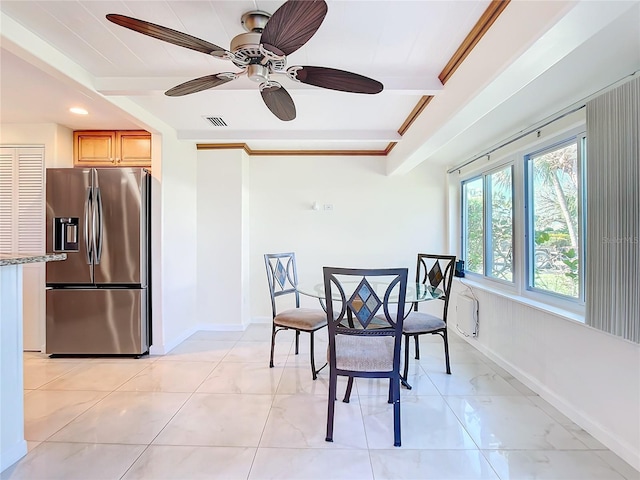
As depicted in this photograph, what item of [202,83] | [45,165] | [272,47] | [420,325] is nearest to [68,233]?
[45,165]

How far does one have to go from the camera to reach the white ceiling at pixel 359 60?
1.50 m

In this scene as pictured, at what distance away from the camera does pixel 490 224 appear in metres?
3.64

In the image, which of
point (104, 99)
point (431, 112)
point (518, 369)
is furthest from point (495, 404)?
point (104, 99)

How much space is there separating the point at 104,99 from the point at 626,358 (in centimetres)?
390

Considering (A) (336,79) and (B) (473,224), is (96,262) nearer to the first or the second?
(A) (336,79)

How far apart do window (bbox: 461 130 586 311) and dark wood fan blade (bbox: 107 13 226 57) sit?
8.13 ft

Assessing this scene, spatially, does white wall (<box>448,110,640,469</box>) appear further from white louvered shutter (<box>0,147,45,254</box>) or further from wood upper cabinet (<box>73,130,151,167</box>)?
white louvered shutter (<box>0,147,45,254</box>)

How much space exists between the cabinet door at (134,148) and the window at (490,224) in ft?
12.5

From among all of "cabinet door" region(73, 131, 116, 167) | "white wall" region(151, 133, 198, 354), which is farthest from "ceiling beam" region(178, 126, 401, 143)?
"cabinet door" region(73, 131, 116, 167)

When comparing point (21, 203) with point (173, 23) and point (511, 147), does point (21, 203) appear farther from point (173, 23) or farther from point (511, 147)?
point (511, 147)

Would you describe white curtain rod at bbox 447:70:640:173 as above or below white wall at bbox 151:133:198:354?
above

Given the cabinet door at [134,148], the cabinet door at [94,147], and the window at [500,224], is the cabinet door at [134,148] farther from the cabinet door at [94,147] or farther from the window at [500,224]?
the window at [500,224]

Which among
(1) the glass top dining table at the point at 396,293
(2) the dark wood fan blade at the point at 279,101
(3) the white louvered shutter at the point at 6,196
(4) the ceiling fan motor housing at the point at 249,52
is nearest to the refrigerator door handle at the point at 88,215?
(3) the white louvered shutter at the point at 6,196

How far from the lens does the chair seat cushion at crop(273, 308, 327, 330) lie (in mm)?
2778
